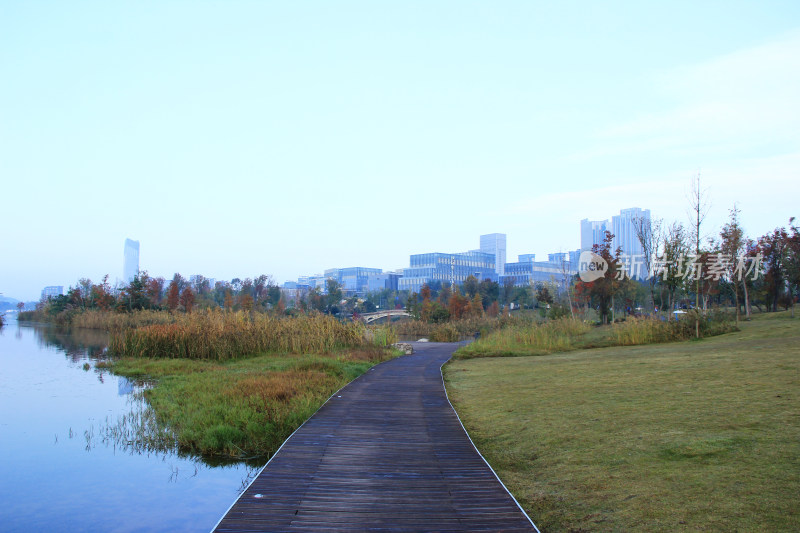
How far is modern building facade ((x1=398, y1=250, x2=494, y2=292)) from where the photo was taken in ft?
378

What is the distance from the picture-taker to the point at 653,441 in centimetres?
582

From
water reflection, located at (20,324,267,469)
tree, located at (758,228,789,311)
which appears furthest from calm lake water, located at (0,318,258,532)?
tree, located at (758,228,789,311)

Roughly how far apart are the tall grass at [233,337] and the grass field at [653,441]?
749cm

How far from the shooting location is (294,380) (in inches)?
439

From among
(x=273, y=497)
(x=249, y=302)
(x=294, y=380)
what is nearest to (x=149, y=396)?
(x=294, y=380)

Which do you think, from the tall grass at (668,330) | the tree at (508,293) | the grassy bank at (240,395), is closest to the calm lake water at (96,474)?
the grassy bank at (240,395)

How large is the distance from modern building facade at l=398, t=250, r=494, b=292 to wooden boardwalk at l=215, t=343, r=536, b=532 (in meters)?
104

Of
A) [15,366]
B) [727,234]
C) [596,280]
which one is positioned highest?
[727,234]

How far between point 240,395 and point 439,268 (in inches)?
4172

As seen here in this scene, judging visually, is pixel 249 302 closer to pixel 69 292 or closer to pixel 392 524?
pixel 69 292

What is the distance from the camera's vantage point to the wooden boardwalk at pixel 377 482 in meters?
4.11

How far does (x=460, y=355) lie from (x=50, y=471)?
12.0 meters

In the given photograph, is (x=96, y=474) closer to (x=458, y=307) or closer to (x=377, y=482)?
(x=377, y=482)

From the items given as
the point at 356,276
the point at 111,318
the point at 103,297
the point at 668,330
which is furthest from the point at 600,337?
the point at 356,276
